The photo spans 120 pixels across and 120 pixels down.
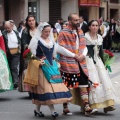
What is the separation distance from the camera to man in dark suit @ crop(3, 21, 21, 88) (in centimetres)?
1183

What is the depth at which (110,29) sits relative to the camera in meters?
25.5

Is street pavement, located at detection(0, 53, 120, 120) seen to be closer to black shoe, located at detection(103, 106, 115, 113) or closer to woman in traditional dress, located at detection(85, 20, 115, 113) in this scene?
black shoe, located at detection(103, 106, 115, 113)

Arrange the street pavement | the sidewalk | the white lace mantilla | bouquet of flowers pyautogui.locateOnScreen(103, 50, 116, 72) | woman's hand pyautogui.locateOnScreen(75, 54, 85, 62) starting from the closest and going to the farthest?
woman's hand pyautogui.locateOnScreen(75, 54, 85, 62) → the street pavement → bouquet of flowers pyautogui.locateOnScreen(103, 50, 116, 72) → the white lace mantilla → the sidewalk

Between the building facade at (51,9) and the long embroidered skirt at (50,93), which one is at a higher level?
the building facade at (51,9)

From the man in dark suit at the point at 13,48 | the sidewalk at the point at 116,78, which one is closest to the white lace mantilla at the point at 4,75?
the man in dark suit at the point at 13,48

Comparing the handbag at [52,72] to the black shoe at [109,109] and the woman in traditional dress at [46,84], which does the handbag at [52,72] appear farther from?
the black shoe at [109,109]

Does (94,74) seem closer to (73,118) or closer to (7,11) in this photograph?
(73,118)

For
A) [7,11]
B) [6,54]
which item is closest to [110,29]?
[7,11]

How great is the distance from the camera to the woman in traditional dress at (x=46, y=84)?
26.5 ft

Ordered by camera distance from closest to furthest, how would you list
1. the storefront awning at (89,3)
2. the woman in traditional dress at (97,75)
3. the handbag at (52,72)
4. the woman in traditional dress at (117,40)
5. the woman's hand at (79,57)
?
the handbag at (52,72) < the woman's hand at (79,57) < the woman in traditional dress at (97,75) < the woman in traditional dress at (117,40) < the storefront awning at (89,3)

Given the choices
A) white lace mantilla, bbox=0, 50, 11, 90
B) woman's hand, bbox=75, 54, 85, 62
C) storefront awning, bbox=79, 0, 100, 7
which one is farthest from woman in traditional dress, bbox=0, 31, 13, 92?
storefront awning, bbox=79, 0, 100, 7

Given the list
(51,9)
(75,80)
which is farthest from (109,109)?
(51,9)

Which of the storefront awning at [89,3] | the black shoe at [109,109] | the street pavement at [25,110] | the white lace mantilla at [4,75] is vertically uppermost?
the storefront awning at [89,3]

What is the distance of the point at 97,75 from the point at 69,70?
60cm
